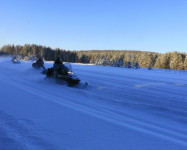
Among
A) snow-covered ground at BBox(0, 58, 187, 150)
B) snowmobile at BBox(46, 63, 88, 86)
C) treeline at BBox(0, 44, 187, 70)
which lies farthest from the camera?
treeline at BBox(0, 44, 187, 70)

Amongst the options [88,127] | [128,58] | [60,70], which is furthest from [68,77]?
[128,58]

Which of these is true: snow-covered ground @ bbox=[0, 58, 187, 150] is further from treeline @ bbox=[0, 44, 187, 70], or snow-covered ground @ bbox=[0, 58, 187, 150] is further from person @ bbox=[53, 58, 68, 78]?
treeline @ bbox=[0, 44, 187, 70]

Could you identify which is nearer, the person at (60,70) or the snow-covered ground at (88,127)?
the snow-covered ground at (88,127)

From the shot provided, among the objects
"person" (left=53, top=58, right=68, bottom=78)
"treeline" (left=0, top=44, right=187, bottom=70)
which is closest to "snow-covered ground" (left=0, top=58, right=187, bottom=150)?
"person" (left=53, top=58, right=68, bottom=78)

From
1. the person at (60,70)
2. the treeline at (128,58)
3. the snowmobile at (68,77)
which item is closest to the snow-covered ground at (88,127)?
the snowmobile at (68,77)

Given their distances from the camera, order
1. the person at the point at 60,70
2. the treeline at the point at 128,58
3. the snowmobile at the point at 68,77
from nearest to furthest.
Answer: the snowmobile at the point at 68,77
the person at the point at 60,70
the treeline at the point at 128,58

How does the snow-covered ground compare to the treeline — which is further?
the treeline

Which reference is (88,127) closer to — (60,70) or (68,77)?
(68,77)

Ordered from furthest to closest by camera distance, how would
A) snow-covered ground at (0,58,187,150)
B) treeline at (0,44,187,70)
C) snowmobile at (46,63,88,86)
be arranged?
treeline at (0,44,187,70) → snowmobile at (46,63,88,86) → snow-covered ground at (0,58,187,150)

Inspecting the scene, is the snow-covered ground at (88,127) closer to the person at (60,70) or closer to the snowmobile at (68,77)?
the snowmobile at (68,77)

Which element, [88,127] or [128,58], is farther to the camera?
[128,58]

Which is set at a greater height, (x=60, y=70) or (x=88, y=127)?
(x=60, y=70)

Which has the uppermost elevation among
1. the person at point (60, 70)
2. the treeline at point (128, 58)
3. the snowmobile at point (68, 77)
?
the treeline at point (128, 58)

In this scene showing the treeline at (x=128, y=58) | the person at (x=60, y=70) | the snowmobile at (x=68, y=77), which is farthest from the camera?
the treeline at (x=128, y=58)
